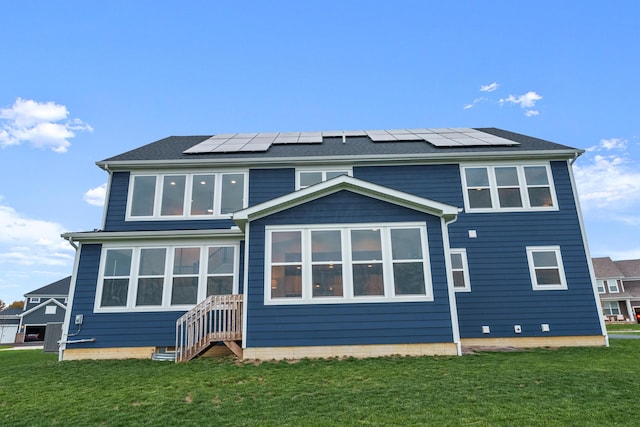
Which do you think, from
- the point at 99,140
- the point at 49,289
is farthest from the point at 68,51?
the point at 49,289

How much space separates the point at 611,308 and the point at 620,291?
189 centimetres

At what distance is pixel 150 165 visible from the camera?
36.6 ft

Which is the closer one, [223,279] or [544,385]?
[544,385]

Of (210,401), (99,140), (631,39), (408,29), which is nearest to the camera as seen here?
(210,401)

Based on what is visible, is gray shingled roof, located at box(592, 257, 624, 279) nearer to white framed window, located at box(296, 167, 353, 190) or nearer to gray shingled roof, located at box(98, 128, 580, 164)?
gray shingled roof, located at box(98, 128, 580, 164)

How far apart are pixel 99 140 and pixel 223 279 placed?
21001 millimetres

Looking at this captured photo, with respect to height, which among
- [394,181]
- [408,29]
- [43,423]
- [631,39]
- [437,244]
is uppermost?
[408,29]

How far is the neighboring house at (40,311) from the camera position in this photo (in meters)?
35.3

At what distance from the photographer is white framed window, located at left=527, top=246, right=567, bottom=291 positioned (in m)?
10.2

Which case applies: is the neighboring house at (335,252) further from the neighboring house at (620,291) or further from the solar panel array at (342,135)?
the neighboring house at (620,291)

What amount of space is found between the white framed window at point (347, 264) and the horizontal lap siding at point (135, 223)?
328 centimetres

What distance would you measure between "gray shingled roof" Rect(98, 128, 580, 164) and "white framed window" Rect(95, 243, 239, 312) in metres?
3.28

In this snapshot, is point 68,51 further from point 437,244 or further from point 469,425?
point 469,425

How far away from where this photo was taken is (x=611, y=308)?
3403 cm
